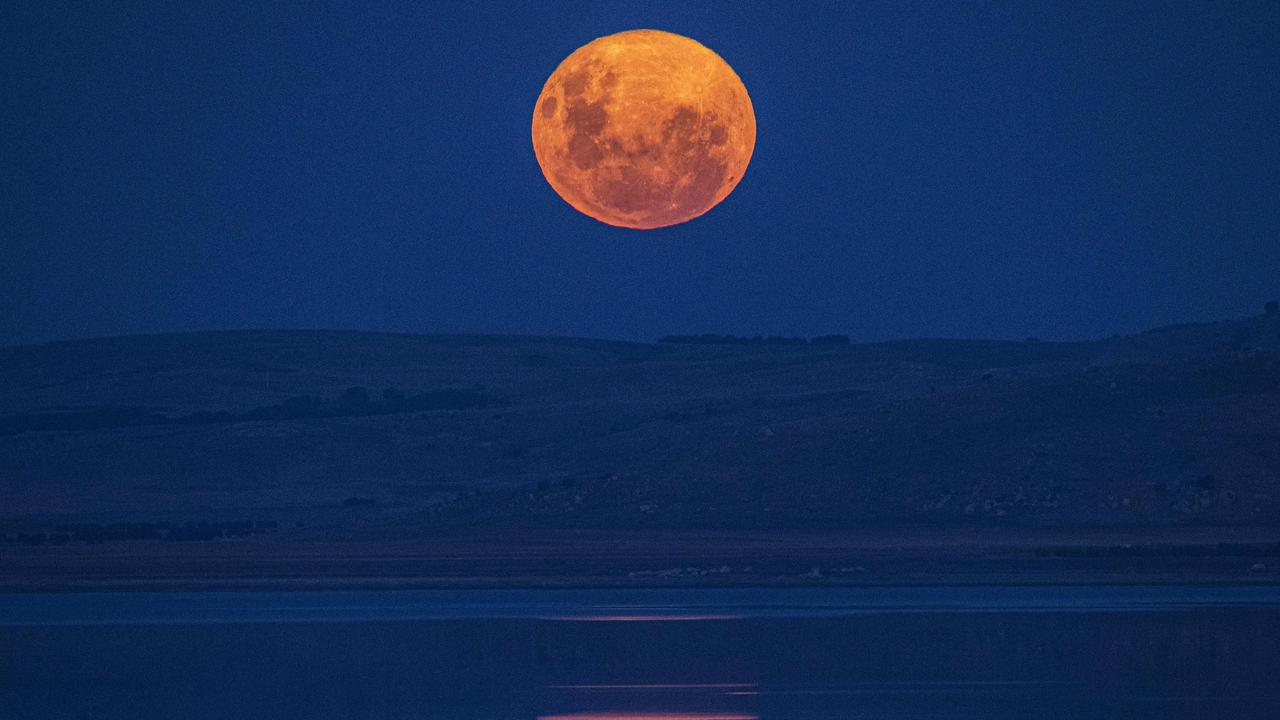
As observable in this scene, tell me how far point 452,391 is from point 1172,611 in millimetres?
79178

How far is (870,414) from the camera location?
67.1m

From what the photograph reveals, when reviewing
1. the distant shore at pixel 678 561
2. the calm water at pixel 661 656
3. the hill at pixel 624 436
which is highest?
the hill at pixel 624 436

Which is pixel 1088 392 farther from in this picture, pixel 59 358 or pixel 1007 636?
pixel 59 358

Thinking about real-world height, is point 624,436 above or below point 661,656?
above

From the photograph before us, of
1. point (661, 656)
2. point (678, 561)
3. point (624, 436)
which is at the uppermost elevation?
point (624, 436)

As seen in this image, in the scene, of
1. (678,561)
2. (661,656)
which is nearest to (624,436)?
(678,561)

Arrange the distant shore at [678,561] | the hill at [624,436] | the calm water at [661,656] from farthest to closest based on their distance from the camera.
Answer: the hill at [624,436]
the distant shore at [678,561]
the calm water at [661,656]

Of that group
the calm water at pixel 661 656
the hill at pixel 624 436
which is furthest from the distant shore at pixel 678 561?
the calm water at pixel 661 656

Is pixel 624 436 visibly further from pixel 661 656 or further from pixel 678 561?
pixel 661 656

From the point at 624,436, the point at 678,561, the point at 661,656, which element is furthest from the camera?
the point at 624,436

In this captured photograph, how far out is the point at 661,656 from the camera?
24.6 m

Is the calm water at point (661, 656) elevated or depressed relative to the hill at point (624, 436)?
depressed

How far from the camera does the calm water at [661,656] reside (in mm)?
20234

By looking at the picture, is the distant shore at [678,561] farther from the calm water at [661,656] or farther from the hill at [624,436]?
the calm water at [661,656]
